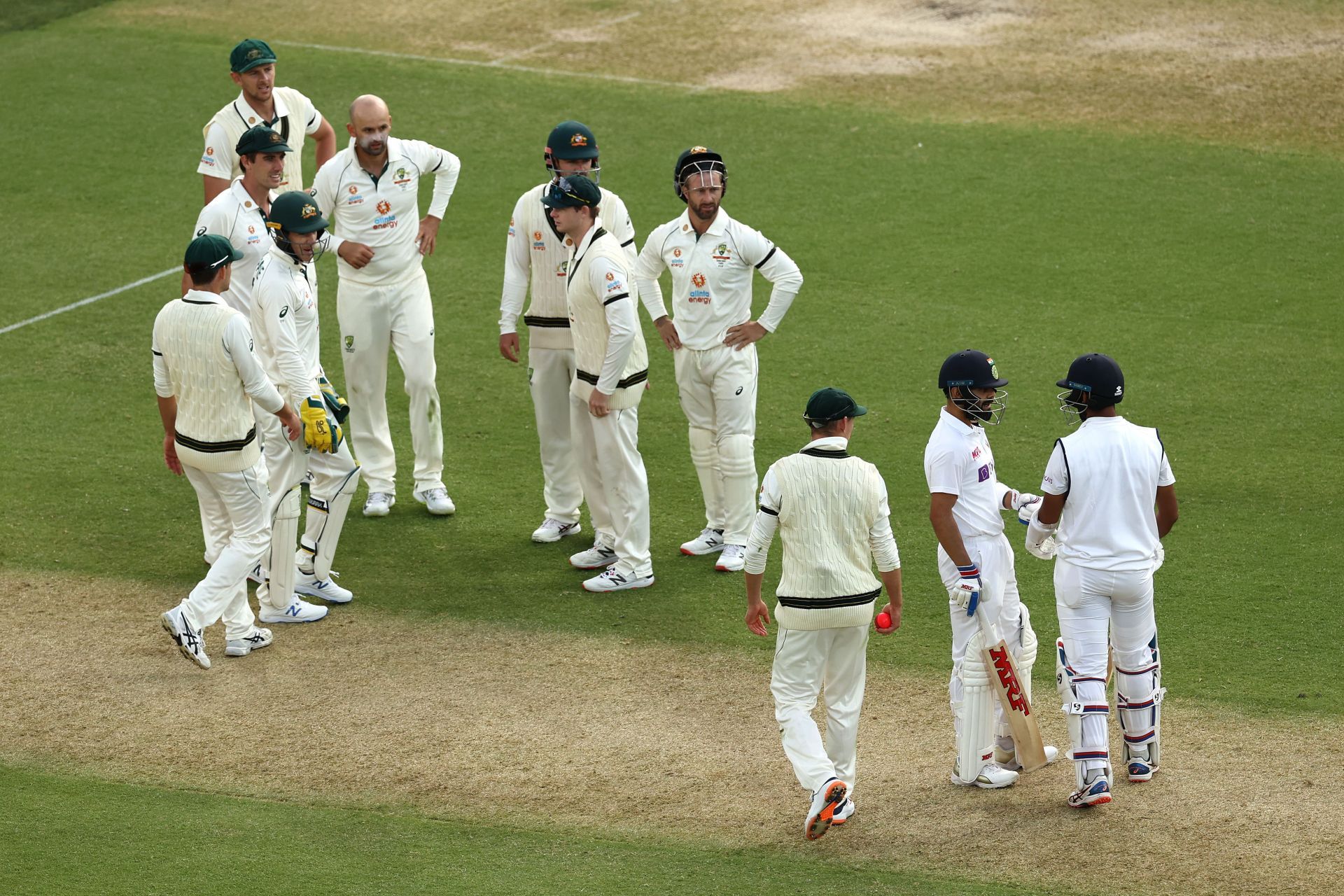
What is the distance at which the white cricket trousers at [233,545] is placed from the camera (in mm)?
7816

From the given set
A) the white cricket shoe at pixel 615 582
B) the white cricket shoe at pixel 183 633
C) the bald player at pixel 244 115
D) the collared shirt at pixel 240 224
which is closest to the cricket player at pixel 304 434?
the collared shirt at pixel 240 224

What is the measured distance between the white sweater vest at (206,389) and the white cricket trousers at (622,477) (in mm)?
2016

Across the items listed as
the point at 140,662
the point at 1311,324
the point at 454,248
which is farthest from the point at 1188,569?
the point at 454,248

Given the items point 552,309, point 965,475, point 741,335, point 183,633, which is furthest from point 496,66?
point 965,475

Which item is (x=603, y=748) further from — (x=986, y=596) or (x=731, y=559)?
(x=731, y=559)

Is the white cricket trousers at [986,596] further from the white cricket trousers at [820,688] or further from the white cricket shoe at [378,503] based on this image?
the white cricket shoe at [378,503]

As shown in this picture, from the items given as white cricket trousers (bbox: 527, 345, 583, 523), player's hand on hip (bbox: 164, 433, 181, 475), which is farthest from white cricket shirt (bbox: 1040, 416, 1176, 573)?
player's hand on hip (bbox: 164, 433, 181, 475)

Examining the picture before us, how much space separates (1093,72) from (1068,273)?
5556mm

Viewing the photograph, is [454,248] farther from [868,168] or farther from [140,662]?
[140,662]

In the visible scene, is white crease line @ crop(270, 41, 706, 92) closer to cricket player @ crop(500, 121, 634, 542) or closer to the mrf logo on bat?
cricket player @ crop(500, 121, 634, 542)

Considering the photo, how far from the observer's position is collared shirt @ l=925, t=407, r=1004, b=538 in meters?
6.62

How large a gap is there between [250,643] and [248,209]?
2476mm

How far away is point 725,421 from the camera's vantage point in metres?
9.09

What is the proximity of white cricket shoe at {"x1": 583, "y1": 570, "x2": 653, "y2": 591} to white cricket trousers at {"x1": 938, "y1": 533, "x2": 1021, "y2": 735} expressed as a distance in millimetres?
2583
